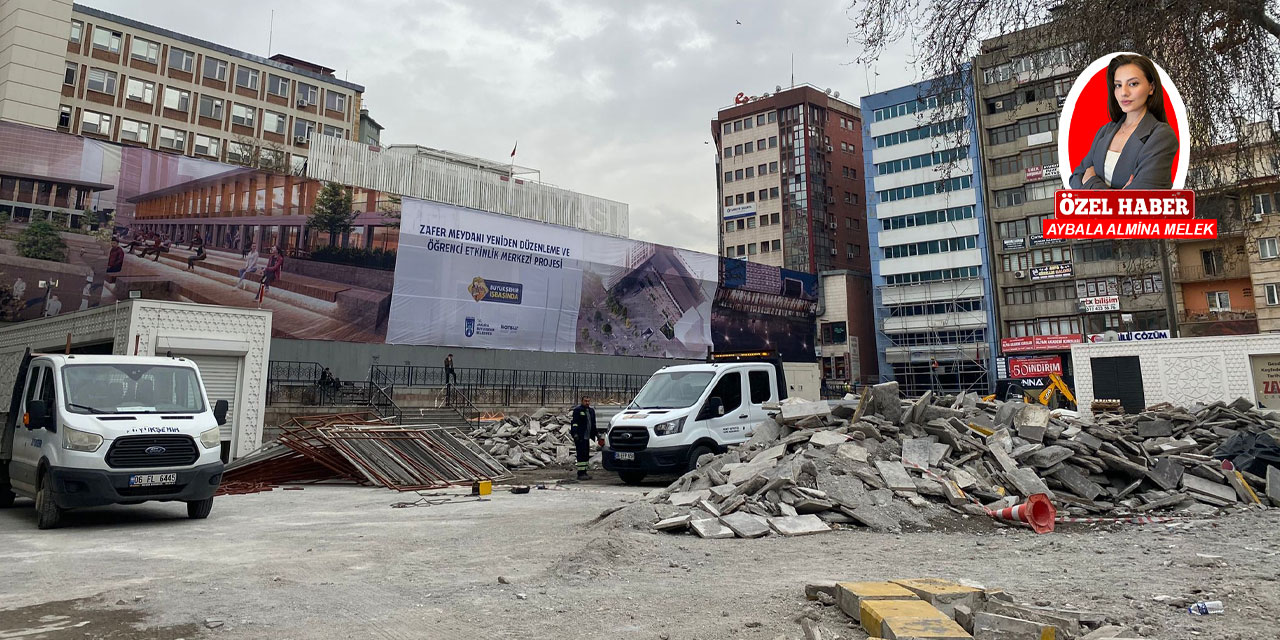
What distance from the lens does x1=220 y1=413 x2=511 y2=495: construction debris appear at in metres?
13.8

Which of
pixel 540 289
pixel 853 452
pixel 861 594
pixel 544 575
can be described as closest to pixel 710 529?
pixel 544 575

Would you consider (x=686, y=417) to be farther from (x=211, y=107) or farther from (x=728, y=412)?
(x=211, y=107)

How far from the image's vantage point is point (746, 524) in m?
8.05

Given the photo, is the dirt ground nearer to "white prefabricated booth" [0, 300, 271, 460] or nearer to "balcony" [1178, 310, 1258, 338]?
"white prefabricated booth" [0, 300, 271, 460]

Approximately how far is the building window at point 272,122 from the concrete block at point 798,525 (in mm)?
56296

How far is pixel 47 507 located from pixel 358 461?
5.60m

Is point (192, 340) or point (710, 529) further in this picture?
point (192, 340)

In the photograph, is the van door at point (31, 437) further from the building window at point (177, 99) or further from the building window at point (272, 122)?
Result: the building window at point (272, 122)

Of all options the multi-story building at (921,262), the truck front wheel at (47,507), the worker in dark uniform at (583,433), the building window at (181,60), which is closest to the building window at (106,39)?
the building window at (181,60)

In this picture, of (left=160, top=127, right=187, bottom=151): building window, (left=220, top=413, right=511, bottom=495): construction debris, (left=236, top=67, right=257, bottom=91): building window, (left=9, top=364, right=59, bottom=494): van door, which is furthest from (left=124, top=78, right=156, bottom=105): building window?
(left=9, top=364, right=59, bottom=494): van door

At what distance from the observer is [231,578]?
5.89 metres

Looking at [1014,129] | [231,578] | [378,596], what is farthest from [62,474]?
[1014,129]

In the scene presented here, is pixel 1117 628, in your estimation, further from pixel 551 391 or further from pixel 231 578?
pixel 551 391

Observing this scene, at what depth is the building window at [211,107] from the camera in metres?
51.0
